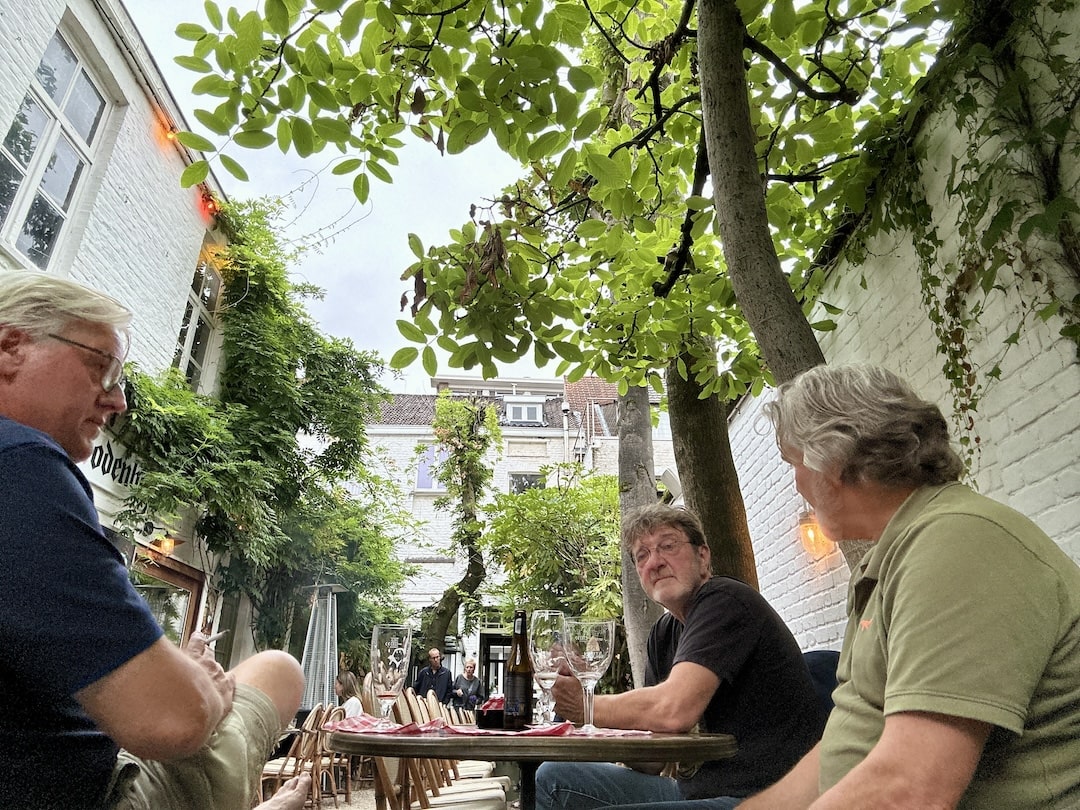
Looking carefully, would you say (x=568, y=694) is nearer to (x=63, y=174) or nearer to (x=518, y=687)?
(x=518, y=687)

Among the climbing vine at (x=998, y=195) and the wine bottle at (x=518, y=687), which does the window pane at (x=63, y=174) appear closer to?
the wine bottle at (x=518, y=687)

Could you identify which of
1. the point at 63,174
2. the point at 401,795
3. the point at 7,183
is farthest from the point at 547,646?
the point at 63,174

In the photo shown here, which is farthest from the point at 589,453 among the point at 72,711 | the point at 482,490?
the point at 72,711

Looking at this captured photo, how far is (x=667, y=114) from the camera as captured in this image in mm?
3076

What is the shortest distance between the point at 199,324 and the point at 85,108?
3.32 m

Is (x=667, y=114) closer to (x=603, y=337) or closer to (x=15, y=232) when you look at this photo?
(x=603, y=337)

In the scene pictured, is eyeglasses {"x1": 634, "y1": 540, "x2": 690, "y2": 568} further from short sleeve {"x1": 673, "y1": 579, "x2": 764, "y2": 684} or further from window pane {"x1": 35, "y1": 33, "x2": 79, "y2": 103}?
window pane {"x1": 35, "y1": 33, "x2": 79, "y2": 103}

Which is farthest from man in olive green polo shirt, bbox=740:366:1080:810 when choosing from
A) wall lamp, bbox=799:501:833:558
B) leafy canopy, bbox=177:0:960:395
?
wall lamp, bbox=799:501:833:558

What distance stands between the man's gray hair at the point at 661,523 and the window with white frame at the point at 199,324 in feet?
25.6

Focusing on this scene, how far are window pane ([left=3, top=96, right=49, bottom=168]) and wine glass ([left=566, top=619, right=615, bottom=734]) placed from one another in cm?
594

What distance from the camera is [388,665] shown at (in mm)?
1811

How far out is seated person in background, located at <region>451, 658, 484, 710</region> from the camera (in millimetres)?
10578

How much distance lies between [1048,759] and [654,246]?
9.18 feet

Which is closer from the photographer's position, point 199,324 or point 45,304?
point 45,304
